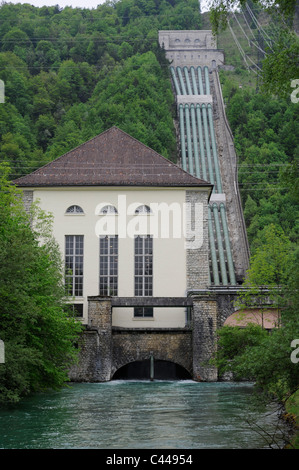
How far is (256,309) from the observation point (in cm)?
3659

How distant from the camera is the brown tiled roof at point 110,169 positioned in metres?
42.6

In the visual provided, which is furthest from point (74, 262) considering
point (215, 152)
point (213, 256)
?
point (215, 152)

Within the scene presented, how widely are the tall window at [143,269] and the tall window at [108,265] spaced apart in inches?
44.1

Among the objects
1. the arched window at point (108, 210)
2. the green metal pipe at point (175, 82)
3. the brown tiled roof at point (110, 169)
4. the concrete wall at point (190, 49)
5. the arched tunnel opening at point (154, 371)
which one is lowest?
the arched tunnel opening at point (154, 371)

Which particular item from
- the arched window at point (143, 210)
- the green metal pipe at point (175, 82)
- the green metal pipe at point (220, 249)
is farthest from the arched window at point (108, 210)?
the green metal pipe at point (175, 82)

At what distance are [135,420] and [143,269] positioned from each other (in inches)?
866

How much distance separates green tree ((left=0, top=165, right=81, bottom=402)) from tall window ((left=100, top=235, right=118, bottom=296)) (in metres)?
13.1

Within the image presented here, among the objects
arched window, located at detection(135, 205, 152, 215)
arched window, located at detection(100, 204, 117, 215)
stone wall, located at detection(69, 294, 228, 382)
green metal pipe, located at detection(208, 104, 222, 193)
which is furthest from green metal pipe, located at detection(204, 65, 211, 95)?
stone wall, located at detection(69, 294, 228, 382)

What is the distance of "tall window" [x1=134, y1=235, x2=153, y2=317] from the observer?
41.5 metres

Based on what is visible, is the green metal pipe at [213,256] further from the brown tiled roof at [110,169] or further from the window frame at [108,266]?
the window frame at [108,266]

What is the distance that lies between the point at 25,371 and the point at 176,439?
674 centimetres

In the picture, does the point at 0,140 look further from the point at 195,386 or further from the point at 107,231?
the point at 195,386

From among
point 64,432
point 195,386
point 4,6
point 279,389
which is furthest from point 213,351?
point 4,6

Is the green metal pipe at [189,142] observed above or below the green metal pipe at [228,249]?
above
